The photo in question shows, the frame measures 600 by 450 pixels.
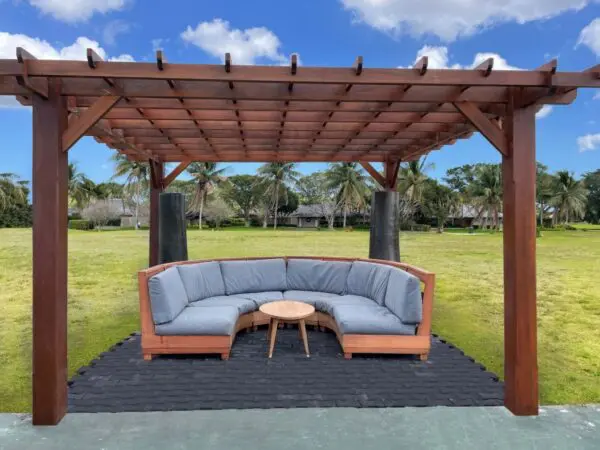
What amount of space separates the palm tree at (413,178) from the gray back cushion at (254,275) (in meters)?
33.8

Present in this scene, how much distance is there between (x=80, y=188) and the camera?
4409 centimetres

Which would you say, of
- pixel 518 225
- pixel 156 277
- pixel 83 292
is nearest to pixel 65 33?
pixel 83 292

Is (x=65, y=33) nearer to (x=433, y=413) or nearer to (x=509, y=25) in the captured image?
(x=433, y=413)

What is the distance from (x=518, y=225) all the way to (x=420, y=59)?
5.32 ft

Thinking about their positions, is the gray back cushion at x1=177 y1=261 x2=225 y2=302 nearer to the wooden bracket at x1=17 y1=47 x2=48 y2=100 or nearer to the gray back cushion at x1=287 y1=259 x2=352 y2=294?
the gray back cushion at x1=287 y1=259 x2=352 y2=294

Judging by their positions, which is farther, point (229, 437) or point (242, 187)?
point (242, 187)

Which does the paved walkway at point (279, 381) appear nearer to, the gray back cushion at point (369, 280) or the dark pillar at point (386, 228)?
the gray back cushion at point (369, 280)

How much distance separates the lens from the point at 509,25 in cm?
2306

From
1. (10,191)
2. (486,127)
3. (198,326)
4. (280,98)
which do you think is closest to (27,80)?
(280,98)

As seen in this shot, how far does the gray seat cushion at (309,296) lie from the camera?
5603 mm

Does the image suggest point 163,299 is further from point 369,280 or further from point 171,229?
point 369,280

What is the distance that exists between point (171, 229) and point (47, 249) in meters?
3.61

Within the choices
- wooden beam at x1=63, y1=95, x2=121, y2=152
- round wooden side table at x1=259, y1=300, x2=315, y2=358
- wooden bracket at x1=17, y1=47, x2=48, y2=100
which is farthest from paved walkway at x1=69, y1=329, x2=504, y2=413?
wooden bracket at x1=17, y1=47, x2=48, y2=100

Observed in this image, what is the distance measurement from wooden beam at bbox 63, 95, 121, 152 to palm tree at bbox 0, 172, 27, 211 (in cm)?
4739
